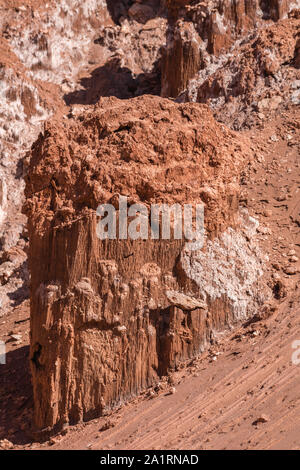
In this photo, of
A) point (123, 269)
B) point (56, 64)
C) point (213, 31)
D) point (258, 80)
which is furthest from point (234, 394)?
point (56, 64)

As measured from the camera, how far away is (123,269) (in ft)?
30.8

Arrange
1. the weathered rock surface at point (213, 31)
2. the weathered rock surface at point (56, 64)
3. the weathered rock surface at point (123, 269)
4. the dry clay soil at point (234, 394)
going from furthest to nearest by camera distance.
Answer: the weathered rock surface at point (56, 64)
the weathered rock surface at point (213, 31)
the weathered rock surface at point (123, 269)
the dry clay soil at point (234, 394)

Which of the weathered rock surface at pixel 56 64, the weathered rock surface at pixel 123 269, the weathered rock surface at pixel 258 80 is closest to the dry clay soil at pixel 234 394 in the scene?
the weathered rock surface at pixel 123 269

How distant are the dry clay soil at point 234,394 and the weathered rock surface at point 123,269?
13.3 inches

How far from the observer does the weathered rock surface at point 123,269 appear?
364 inches

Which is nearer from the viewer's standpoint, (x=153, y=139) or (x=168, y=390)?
(x=168, y=390)

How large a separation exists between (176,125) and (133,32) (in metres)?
16.9

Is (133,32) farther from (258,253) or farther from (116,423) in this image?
(116,423)

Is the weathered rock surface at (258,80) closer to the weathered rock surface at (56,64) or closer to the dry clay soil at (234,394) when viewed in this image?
→ the dry clay soil at (234,394)

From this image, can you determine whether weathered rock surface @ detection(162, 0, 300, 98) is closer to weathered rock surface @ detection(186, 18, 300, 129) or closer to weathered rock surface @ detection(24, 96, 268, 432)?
weathered rock surface @ detection(186, 18, 300, 129)

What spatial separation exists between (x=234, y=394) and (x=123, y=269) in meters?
2.24

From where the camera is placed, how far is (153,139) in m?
9.86

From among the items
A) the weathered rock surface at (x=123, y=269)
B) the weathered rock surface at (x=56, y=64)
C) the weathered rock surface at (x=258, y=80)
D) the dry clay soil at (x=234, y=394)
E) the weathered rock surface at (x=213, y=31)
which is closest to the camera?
the dry clay soil at (x=234, y=394)

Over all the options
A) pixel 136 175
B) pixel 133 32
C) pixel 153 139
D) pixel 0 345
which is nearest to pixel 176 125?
pixel 153 139
